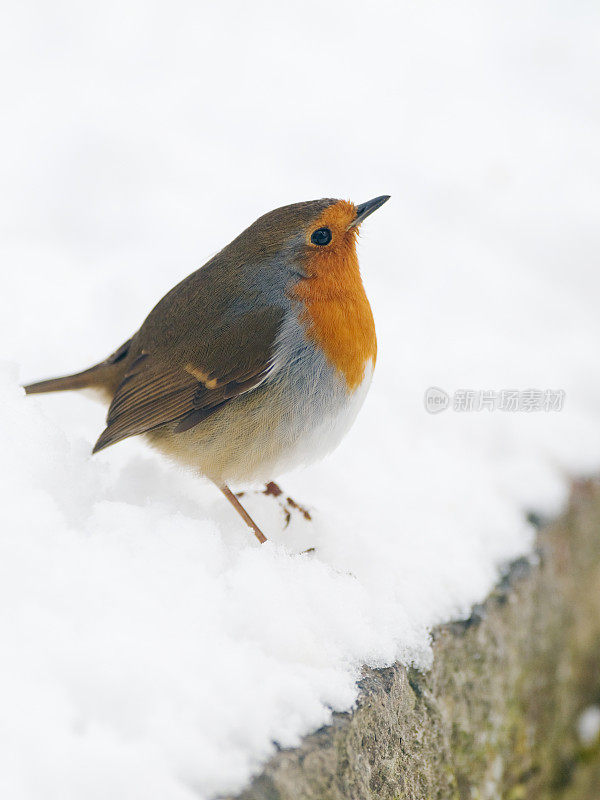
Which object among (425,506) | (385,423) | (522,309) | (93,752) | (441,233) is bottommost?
(93,752)

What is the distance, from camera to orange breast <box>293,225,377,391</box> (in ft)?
8.20

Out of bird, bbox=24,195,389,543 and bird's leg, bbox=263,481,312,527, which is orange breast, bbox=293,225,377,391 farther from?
bird's leg, bbox=263,481,312,527

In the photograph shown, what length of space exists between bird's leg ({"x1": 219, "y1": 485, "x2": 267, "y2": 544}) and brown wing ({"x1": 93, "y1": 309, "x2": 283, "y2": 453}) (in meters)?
0.27

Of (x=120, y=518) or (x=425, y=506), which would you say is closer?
(x=120, y=518)

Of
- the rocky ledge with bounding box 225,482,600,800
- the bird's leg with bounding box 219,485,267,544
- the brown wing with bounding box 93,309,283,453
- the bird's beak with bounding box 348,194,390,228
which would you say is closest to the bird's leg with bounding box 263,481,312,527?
the bird's leg with bounding box 219,485,267,544

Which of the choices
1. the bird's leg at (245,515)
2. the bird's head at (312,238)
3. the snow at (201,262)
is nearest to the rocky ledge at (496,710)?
the snow at (201,262)

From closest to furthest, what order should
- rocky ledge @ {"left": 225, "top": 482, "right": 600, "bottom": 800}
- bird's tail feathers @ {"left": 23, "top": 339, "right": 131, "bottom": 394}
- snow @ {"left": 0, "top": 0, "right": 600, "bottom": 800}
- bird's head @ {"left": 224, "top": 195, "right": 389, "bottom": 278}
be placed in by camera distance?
snow @ {"left": 0, "top": 0, "right": 600, "bottom": 800}
rocky ledge @ {"left": 225, "top": 482, "right": 600, "bottom": 800}
bird's head @ {"left": 224, "top": 195, "right": 389, "bottom": 278}
bird's tail feathers @ {"left": 23, "top": 339, "right": 131, "bottom": 394}

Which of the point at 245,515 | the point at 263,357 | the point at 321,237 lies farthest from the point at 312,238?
the point at 245,515

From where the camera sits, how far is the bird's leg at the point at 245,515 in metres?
2.52

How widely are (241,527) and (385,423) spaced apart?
4.24 ft

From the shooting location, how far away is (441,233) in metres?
5.30

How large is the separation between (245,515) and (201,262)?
7.21 ft

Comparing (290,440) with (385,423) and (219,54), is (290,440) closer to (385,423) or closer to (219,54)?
(385,423)

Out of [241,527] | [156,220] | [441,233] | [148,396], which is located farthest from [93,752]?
[441,233]
